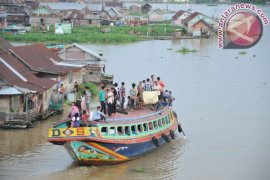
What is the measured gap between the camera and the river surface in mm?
20312

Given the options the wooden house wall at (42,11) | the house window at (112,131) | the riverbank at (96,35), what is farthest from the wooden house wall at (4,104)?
the wooden house wall at (42,11)

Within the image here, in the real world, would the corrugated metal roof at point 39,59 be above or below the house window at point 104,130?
above

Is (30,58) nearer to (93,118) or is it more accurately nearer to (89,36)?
(93,118)

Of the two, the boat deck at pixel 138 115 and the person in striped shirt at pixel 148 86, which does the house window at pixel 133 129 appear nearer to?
the boat deck at pixel 138 115

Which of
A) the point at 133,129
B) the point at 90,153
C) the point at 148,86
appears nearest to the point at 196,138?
the point at 148,86

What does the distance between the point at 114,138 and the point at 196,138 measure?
5953 millimetres

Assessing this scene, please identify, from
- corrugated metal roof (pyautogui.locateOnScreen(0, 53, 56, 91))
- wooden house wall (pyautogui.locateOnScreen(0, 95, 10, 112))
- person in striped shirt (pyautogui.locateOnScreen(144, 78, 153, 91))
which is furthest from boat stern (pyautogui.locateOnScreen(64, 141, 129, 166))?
corrugated metal roof (pyautogui.locateOnScreen(0, 53, 56, 91))

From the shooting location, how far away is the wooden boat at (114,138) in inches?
755

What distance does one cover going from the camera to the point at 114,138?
19906 millimetres

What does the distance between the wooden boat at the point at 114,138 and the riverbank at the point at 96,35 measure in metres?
38.5

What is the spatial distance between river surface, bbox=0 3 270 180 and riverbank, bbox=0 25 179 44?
15.4m

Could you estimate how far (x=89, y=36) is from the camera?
64.2m

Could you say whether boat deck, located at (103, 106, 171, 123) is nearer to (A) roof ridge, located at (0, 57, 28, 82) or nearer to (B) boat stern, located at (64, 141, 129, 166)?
(B) boat stern, located at (64, 141, 129, 166)

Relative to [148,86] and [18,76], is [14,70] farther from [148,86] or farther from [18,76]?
[148,86]
